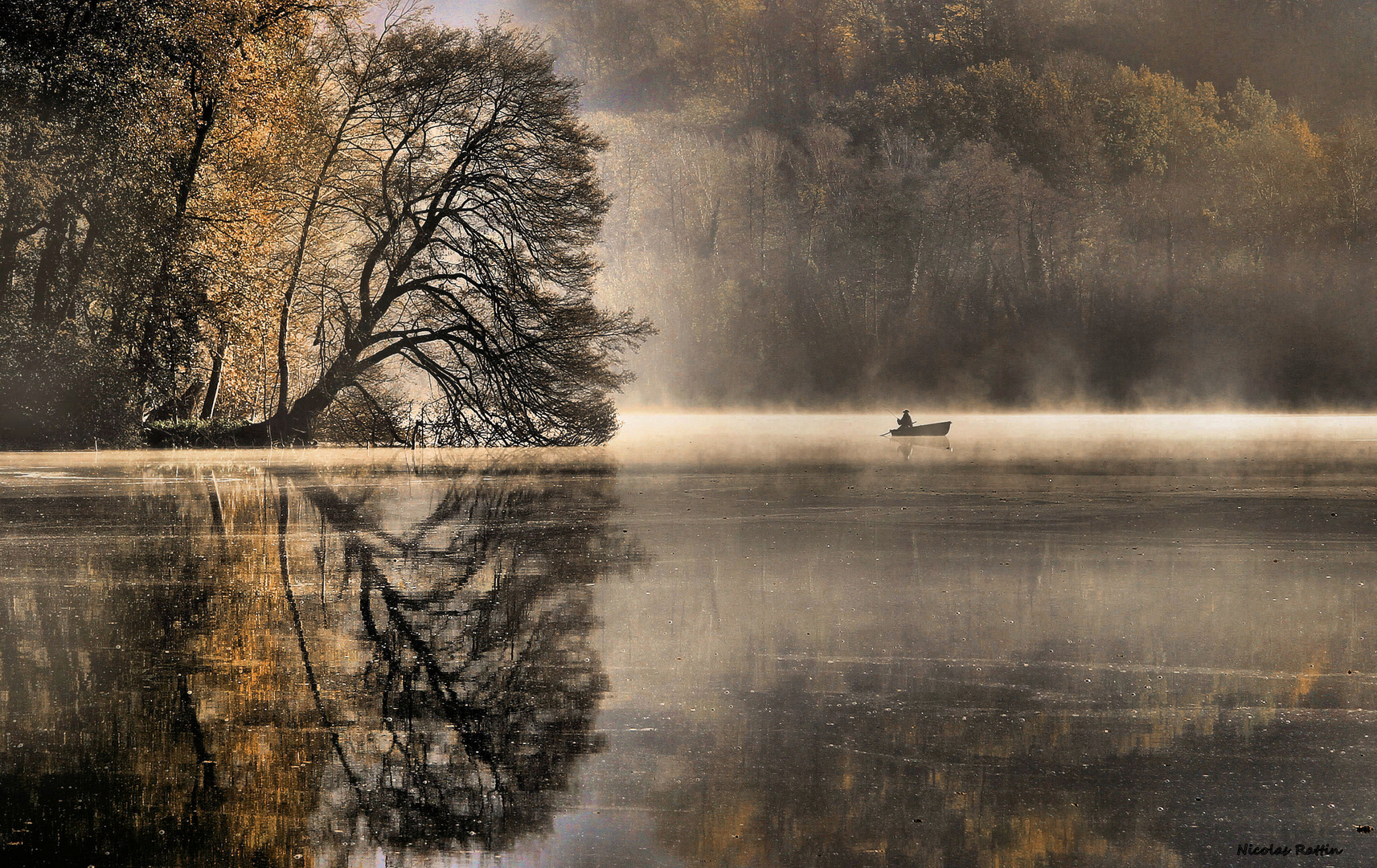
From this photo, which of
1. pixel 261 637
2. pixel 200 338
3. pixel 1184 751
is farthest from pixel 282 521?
pixel 200 338

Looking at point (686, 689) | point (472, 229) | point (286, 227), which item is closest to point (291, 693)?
point (686, 689)

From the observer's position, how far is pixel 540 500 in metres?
17.6

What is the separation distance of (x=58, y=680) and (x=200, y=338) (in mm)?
21628

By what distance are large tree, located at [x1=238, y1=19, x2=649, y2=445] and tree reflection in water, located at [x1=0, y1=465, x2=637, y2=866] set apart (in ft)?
57.5

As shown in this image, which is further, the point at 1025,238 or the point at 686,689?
the point at 1025,238

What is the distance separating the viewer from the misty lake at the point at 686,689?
15.1ft

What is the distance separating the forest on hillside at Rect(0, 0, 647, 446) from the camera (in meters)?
26.1

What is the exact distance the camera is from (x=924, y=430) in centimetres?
3816

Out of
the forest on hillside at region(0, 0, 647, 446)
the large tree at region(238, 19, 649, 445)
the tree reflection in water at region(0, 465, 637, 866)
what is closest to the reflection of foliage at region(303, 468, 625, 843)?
the tree reflection in water at region(0, 465, 637, 866)

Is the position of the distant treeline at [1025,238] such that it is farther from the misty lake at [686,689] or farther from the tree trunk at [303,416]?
the misty lake at [686,689]

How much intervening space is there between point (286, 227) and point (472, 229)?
461cm

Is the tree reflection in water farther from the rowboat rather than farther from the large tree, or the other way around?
the rowboat

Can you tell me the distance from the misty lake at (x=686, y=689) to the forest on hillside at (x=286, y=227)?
12753mm

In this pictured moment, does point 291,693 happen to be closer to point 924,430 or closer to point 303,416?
point 303,416
